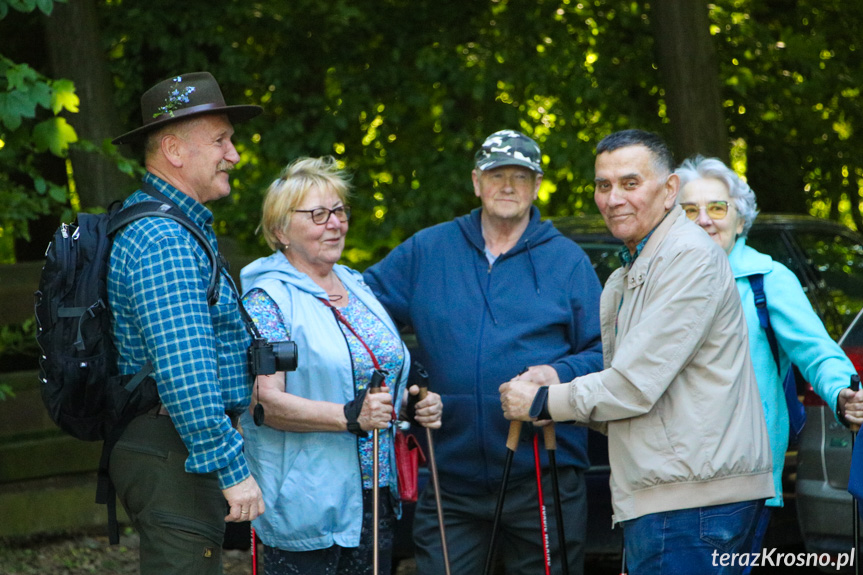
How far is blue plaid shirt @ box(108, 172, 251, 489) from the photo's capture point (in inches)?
109

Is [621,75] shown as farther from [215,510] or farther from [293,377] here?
[215,510]

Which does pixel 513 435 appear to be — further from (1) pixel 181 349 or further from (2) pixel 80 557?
(2) pixel 80 557

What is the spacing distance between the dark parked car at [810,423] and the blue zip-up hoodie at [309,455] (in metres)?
1.07

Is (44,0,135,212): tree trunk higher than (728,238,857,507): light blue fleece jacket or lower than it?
higher

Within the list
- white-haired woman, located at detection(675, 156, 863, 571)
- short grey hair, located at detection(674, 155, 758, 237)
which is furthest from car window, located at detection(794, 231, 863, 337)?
white-haired woman, located at detection(675, 156, 863, 571)

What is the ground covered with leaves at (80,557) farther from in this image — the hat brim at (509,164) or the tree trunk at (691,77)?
the tree trunk at (691,77)

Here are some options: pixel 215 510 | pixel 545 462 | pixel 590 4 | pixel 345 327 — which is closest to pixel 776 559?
pixel 545 462

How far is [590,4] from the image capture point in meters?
9.02

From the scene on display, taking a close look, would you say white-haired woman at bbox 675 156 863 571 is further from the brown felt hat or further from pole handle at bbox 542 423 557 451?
the brown felt hat

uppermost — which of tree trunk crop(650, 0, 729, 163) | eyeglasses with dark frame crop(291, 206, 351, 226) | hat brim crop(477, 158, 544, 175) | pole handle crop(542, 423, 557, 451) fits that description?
tree trunk crop(650, 0, 729, 163)

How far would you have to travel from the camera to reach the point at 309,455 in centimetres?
356

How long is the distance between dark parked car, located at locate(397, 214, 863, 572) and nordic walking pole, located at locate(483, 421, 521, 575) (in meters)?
0.90

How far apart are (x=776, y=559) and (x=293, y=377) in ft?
8.92

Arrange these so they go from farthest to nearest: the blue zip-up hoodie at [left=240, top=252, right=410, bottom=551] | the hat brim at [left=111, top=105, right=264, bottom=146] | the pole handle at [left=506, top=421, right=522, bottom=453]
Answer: the pole handle at [left=506, top=421, right=522, bottom=453]
the blue zip-up hoodie at [left=240, top=252, right=410, bottom=551]
the hat brim at [left=111, top=105, right=264, bottom=146]
